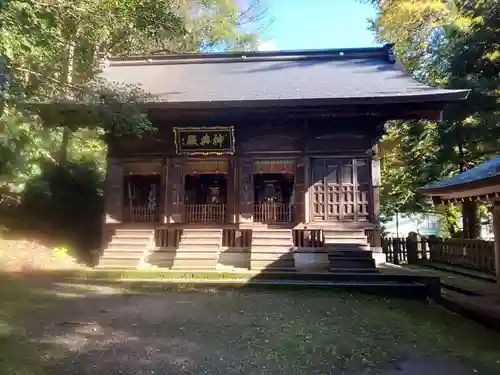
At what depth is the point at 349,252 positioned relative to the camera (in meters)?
9.26

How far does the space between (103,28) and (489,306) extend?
880 cm

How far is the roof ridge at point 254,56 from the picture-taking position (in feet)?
43.3

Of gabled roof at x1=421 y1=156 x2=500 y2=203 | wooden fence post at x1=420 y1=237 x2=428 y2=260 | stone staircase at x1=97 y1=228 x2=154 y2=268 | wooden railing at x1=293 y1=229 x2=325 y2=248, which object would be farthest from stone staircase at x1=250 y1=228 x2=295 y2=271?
wooden fence post at x1=420 y1=237 x2=428 y2=260

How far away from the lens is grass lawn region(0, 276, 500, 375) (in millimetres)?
3826

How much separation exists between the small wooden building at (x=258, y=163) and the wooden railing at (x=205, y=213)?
0.10 ft

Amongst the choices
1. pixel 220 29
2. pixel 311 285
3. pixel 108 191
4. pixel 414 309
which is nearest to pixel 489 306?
pixel 414 309

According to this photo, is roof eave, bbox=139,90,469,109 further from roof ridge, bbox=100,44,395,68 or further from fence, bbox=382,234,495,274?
roof ridge, bbox=100,44,395,68

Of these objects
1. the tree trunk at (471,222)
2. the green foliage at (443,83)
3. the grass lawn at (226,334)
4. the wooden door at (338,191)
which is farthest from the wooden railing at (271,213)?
the tree trunk at (471,222)

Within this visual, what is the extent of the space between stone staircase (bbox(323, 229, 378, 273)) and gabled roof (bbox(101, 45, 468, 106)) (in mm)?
3429

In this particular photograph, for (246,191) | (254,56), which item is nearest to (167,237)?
(246,191)

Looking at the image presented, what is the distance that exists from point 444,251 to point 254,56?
917 cm

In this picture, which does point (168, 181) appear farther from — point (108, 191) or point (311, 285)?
point (311, 285)

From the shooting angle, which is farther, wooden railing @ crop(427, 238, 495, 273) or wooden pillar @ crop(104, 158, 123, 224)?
wooden pillar @ crop(104, 158, 123, 224)

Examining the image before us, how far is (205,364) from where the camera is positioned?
3.81m
